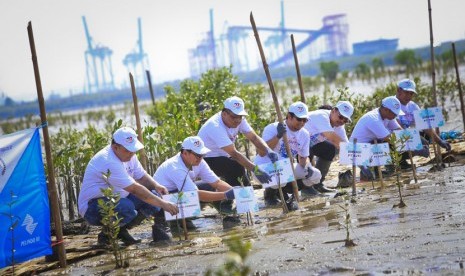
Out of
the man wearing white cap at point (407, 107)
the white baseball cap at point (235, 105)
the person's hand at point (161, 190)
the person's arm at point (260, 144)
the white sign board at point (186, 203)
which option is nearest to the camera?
the white sign board at point (186, 203)

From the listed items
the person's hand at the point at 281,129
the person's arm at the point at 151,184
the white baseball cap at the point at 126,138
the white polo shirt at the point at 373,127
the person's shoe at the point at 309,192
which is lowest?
the person's shoe at the point at 309,192

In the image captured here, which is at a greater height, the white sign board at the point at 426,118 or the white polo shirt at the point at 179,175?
the white sign board at the point at 426,118

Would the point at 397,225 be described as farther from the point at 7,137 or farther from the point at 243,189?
the point at 7,137

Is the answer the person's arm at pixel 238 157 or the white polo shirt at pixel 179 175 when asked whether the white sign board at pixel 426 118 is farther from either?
the white polo shirt at pixel 179 175

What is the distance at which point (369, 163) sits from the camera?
9453 mm

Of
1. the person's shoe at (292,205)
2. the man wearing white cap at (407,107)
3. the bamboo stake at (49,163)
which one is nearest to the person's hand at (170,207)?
the bamboo stake at (49,163)

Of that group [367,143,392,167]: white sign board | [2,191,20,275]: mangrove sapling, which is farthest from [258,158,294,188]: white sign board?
[2,191,20,275]: mangrove sapling

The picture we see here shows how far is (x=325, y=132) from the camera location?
10.3 metres

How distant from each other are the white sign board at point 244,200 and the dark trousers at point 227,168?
4.38 feet

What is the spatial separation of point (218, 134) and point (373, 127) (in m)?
2.37

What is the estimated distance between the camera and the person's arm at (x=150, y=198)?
764 centimetres

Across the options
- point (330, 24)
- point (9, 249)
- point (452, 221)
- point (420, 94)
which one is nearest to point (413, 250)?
point (452, 221)

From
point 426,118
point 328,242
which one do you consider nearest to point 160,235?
point 328,242

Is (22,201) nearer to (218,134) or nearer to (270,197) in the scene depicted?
(218,134)
